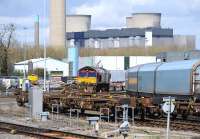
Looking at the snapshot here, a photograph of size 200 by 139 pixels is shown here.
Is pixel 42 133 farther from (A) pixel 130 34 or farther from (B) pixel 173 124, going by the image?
(A) pixel 130 34

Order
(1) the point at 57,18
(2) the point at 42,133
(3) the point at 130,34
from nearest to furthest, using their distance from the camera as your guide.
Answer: (2) the point at 42,133 → (1) the point at 57,18 → (3) the point at 130,34

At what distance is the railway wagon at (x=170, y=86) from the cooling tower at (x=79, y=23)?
145m

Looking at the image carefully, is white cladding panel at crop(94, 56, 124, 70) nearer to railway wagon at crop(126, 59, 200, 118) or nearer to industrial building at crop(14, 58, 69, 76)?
industrial building at crop(14, 58, 69, 76)

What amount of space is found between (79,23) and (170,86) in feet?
514

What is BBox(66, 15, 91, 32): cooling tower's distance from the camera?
177875 millimetres

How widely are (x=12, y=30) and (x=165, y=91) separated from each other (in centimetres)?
6673

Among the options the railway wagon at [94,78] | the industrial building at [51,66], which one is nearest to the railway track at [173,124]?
the railway wagon at [94,78]

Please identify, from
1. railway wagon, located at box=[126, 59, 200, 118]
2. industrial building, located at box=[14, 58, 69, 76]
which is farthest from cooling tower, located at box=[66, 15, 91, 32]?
railway wagon, located at box=[126, 59, 200, 118]

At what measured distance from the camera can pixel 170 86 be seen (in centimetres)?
2856

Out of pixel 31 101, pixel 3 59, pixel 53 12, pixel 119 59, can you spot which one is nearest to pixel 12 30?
pixel 3 59

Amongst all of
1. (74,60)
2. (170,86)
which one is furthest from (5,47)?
(170,86)

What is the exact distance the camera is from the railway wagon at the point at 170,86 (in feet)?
87.9

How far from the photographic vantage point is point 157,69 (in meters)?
30.5

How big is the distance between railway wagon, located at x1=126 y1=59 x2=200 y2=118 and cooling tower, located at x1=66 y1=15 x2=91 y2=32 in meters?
145
